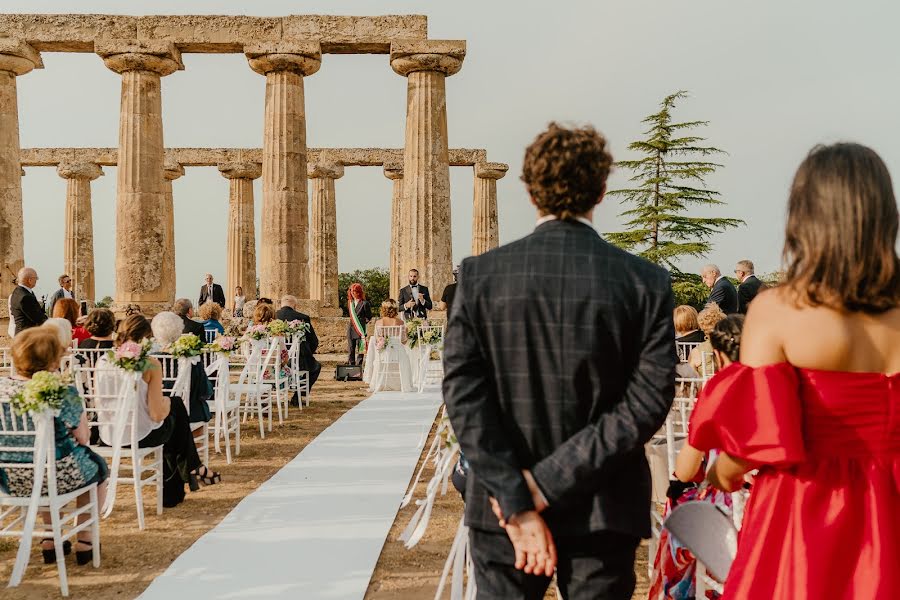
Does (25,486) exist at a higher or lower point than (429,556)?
higher

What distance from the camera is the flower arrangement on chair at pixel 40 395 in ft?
13.1

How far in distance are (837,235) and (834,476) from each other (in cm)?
60

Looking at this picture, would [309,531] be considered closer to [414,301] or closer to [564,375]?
[564,375]

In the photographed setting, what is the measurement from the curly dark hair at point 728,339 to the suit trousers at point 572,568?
1.74 m

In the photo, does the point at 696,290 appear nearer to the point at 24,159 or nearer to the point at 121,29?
the point at 121,29

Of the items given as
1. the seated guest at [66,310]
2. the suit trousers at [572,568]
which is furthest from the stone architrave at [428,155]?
the suit trousers at [572,568]

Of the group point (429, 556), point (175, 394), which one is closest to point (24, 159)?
point (175, 394)

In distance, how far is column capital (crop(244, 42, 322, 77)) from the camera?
56.5ft

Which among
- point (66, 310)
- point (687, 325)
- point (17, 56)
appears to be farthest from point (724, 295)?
point (17, 56)

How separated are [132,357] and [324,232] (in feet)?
78.5

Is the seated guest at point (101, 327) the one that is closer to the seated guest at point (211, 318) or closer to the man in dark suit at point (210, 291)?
the seated guest at point (211, 318)

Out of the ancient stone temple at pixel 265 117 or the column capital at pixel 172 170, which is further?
the column capital at pixel 172 170

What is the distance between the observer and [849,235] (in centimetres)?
174

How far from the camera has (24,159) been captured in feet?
94.5
